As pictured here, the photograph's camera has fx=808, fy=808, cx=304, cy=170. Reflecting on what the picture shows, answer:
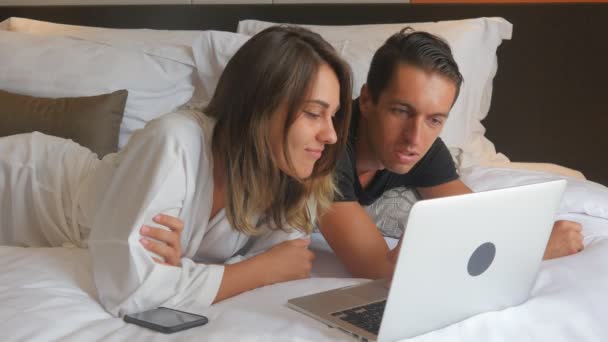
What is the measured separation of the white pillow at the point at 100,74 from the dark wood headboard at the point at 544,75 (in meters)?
0.58

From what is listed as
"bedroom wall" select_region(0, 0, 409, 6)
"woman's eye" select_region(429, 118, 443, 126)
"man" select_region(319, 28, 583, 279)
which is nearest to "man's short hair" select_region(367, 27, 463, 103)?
"man" select_region(319, 28, 583, 279)

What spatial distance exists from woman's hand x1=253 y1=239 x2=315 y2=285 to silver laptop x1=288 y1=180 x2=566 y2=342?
0.16m

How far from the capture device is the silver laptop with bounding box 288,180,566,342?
118cm

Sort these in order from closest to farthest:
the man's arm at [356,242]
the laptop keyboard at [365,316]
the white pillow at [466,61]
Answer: the laptop keyboard at [365,316]
the man's arm at [356,242]
the white pillow at [466,61]

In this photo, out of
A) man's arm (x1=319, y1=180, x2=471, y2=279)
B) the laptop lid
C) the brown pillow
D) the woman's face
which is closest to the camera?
the laptop lid

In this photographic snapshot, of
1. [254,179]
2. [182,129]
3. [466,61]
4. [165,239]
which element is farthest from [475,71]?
[165,239]

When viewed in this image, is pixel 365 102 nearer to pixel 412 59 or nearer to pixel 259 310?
pixel 412 59

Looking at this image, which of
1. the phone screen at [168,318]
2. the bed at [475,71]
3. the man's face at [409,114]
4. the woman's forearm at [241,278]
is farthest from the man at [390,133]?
the phone screen at [168,318]

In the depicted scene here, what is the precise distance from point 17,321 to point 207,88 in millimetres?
1350

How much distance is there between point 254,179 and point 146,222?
0.80 ft

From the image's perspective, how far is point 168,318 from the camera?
1322 millimetres

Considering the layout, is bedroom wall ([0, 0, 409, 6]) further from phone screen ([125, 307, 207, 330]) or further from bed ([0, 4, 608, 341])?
phone screen ([125, 307, 207, 330])

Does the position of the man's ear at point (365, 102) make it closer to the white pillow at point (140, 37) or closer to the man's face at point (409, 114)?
the man's face at point (409, 114)

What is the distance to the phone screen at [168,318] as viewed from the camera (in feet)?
4.23
